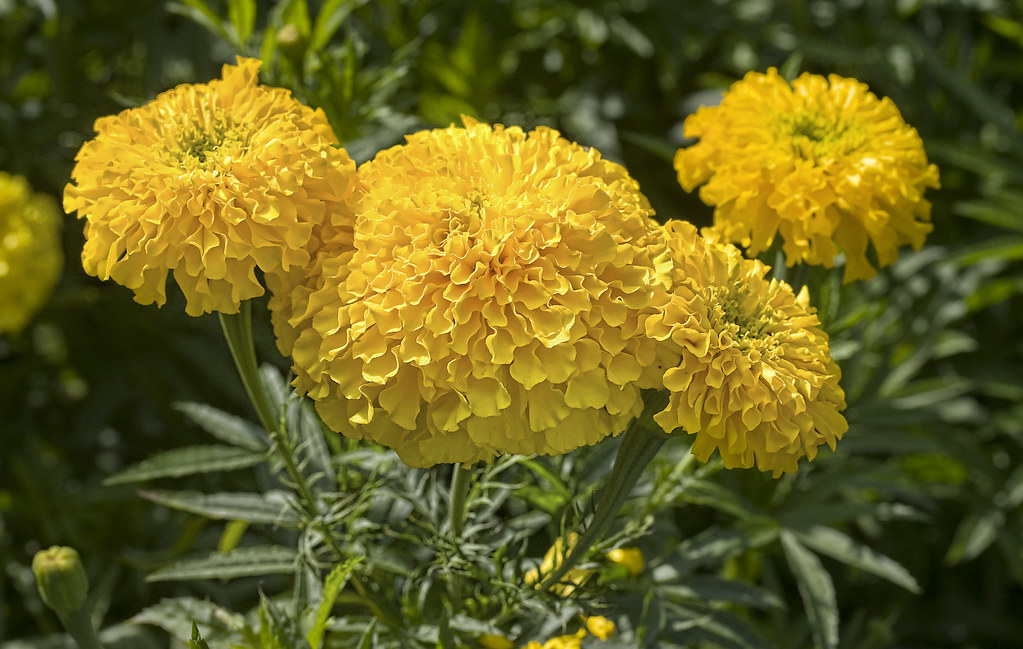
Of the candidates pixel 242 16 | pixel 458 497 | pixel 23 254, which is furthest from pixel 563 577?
pixel 23 254

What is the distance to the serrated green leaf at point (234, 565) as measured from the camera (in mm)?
1062

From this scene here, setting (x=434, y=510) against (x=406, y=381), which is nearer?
(x=406, y=381)

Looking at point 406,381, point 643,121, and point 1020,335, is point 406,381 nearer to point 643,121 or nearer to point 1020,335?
point 643,121

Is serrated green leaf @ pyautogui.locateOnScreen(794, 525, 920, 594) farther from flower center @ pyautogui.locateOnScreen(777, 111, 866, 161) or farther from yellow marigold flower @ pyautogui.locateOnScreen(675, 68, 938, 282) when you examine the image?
flower center @ pyautogui.locateOnScreen(777, 111, 866, 161)

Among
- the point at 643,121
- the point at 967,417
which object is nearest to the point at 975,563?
the point at 967,417

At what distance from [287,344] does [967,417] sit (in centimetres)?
174

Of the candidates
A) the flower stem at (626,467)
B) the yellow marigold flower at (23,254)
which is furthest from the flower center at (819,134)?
the yellow marigold flower at (23,254)

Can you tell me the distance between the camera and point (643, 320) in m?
0.71

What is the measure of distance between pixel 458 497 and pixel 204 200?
38cm

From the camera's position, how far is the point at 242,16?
4.38 feet

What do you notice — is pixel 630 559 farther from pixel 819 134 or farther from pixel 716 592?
pixel 819 134

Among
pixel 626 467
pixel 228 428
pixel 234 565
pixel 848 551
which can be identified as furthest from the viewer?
pixel 848 551

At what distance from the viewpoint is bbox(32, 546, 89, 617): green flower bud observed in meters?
0.91

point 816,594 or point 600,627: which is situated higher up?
point 600,627
